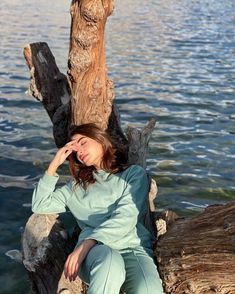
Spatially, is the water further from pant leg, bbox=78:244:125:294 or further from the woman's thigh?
pant leg, bbox=78:244:125:294

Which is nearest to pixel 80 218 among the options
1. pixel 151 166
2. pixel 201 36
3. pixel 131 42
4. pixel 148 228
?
pixel 148 228

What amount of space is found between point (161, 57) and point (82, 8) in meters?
17.7

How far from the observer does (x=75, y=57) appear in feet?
20.7

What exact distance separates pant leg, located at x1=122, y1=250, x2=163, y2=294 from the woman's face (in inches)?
45.0

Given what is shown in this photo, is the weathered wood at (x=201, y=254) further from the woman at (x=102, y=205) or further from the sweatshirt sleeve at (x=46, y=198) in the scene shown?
the sweatshirt sleeve at (x=46, y=198)

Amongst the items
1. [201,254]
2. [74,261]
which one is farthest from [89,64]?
[201,254]

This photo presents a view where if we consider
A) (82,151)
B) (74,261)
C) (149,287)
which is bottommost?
(149,287)

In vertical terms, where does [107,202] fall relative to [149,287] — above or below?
above

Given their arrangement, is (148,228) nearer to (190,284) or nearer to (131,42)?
(190,284)

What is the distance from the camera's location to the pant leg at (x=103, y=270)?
15.8 feet

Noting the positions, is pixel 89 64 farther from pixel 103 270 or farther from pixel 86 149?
pixel 103 270

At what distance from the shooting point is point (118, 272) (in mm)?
4922

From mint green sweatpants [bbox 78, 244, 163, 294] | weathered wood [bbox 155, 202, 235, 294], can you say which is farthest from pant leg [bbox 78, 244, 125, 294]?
weathered wood [bbox 155, 202, 235, 294]

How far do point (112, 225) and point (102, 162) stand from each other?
2.93 feet
